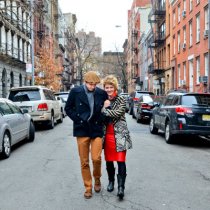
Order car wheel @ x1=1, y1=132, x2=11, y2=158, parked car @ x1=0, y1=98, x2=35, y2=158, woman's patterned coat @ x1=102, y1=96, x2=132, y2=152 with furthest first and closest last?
parked car @ x1=0, y1=98, x2=35, y2=158 → car wheel @ x1=1, y1=132, x2=11, y2=158 → woman's patterned coat @ x1=102, y1=96, x2=132, y2=152

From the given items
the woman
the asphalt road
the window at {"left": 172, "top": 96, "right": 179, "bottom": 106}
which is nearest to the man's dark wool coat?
the woman

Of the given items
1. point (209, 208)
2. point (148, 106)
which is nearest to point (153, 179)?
point (209, 208)

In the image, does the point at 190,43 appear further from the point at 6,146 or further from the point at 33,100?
the point at 6,146

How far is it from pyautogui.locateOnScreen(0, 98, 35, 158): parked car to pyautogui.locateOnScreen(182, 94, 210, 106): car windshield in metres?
4.86

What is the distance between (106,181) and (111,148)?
1.35 m

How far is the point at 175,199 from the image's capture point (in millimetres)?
5637

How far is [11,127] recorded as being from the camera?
33.4 feet

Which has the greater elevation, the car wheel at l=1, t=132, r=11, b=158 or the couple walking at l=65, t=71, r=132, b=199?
the couple walking at l=65, t=71, r=132, b=199

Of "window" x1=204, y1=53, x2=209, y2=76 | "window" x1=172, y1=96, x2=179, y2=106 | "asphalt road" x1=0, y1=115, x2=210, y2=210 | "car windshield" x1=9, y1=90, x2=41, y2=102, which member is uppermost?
"window" x1=204, y1=53, x2=209, y2=76

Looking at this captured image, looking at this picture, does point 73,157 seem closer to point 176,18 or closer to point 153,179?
point 153,179

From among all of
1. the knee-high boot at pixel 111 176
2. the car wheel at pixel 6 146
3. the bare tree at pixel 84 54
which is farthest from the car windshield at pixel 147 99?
the bare tree at pixel 84 54

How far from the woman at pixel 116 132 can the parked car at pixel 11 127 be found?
170 inches

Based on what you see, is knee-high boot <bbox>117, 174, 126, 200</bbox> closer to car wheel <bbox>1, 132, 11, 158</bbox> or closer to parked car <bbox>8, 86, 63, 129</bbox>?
car wheel <bbox>1, 132, 11, 158</bbox>

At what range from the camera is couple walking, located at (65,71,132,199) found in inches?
218
